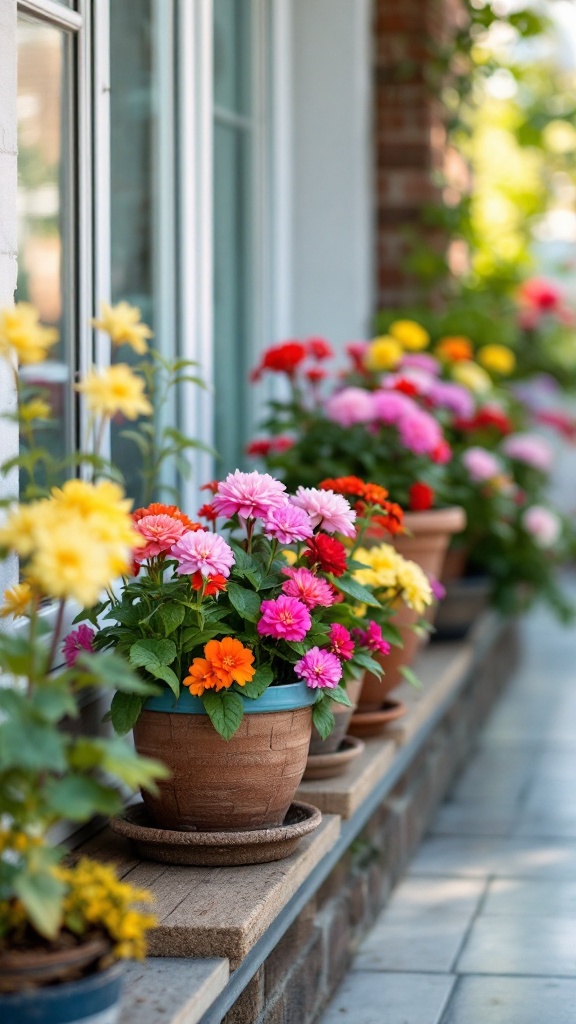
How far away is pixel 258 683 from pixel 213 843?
9.2 inches

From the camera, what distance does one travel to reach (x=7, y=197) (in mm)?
A: 1893

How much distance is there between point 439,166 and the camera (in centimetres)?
482

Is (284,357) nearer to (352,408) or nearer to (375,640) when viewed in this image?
(352,408)

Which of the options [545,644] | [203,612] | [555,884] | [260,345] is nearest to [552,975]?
[555,884]

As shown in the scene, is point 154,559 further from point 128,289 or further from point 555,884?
point 555,884

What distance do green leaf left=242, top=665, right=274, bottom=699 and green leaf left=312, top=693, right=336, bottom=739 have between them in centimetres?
12

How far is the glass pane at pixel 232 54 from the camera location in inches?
135

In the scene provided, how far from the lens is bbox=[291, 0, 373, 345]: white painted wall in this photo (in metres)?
4.09

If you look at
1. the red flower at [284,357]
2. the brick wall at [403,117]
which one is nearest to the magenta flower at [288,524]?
the red flower at [284,357]

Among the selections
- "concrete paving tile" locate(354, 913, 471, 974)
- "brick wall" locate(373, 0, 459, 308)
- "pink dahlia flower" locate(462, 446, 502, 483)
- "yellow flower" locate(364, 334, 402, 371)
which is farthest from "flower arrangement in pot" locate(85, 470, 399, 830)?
"brick wall" locate(373, 0, 459, 308)

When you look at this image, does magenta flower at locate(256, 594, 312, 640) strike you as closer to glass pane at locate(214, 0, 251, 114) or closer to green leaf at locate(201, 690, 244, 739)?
green leaf at locate(201, 690, 244, 739)

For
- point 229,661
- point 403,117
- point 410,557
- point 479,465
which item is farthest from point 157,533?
point 403,117

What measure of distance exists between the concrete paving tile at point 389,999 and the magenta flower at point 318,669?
2.67 feet

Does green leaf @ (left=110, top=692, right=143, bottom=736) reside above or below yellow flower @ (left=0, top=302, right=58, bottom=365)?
below
